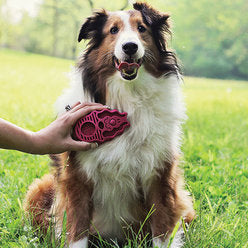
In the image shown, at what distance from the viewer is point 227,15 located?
25.7 m

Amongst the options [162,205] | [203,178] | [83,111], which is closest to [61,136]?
[83,111]

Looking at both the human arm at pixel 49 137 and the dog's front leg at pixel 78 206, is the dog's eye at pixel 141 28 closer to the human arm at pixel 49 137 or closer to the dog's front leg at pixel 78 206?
the human arm at pixel 49 137

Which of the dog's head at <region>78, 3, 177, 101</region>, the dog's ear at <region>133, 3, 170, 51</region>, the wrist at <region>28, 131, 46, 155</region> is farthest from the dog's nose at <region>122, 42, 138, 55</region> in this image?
the wrist at <region>28, 131, 46, 155</region>

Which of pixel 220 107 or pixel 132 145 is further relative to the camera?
pixel 220 107

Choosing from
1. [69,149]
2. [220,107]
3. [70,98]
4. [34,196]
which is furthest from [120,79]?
[220,107]

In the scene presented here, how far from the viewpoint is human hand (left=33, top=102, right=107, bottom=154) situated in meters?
2.29

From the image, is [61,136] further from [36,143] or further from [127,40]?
[127,40]

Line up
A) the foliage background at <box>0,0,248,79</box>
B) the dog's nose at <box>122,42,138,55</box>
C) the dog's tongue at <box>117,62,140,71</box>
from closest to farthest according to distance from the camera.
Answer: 1. the dog's nose at <box>122,42,138,55</box>
2. the dog's tongue at <box>117,62,140,71</box>
3. the foliage background at <box>0,0,248,79</box>

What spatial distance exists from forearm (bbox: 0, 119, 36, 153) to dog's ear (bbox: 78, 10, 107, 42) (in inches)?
36.9

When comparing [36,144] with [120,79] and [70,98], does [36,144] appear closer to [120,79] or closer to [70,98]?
[70,98]

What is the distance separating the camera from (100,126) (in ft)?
7.97

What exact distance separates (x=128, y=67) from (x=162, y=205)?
3.39 feet

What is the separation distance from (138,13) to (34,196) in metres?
1.71

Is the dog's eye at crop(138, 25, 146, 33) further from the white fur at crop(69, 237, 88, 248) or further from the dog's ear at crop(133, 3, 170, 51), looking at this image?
the white fur at crop(69, 237, 88, 248)
